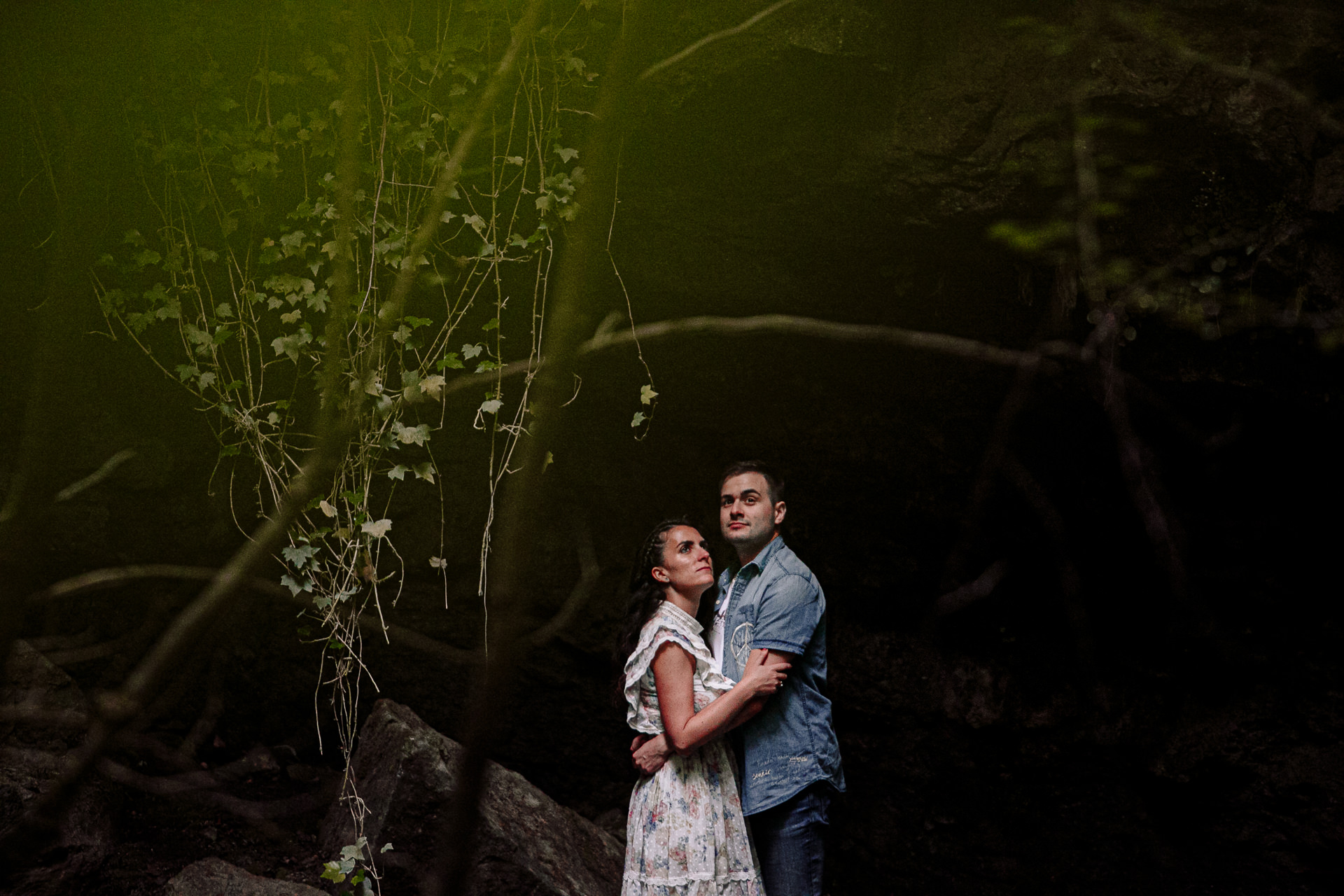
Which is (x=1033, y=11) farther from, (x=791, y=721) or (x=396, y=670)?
(x=396, y=670)

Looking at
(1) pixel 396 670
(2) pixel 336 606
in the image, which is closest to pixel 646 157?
(2) pixel 336 606

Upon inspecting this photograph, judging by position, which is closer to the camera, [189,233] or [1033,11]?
[1033,11]

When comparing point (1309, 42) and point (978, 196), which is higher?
point (1309, 42)

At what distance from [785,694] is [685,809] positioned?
15.5 inches

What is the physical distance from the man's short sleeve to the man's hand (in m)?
0.34

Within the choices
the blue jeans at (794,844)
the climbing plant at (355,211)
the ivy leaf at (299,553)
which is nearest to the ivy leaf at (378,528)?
the climbing plant at (355,211)

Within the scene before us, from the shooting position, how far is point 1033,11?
2758 millimetres

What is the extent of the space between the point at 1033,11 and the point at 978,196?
0.58 m

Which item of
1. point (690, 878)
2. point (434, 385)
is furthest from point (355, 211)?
point (690, 878)

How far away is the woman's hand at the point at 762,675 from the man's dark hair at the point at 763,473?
484 mm

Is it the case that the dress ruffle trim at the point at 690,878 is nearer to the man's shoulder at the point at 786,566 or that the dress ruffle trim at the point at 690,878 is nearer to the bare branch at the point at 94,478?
the man's shoulder at the point at 786,566

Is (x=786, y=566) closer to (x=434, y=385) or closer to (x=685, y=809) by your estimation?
(x=685, y=809)

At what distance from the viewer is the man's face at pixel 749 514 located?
2.52 meters

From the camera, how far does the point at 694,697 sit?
7.49ft
